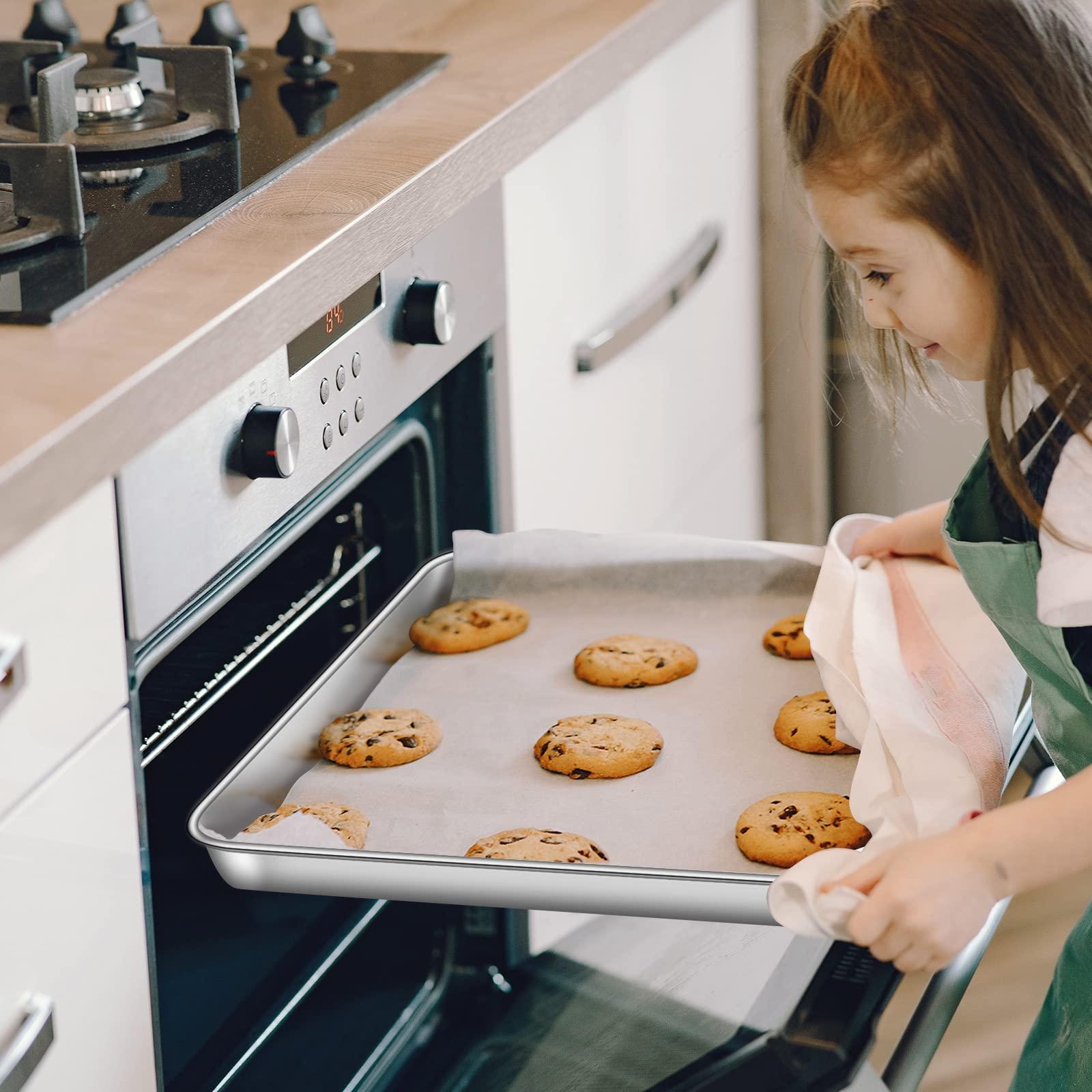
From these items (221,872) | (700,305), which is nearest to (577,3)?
(700,305)

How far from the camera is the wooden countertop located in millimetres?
664

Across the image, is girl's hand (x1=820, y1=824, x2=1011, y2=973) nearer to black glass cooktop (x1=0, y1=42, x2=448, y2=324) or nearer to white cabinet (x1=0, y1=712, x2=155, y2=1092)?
white cabinet (x1=0, y1=712, x2=155, y2=1092)

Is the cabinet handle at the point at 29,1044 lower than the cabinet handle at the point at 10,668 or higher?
lower

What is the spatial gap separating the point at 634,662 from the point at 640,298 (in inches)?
25.8

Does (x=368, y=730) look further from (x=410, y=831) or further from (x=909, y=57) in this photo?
(x=909, y=57)

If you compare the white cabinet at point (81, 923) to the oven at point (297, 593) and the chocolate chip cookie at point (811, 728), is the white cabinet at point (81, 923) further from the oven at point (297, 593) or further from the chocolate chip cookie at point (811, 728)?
the chocolate chip cookie at point (811, 728)

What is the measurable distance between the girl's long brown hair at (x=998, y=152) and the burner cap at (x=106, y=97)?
51cm

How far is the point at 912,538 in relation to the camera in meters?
1.05

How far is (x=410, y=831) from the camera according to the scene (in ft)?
2.88

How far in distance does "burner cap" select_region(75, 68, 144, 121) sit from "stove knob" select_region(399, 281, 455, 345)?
0.78 ft

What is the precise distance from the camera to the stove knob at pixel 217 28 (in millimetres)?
1234

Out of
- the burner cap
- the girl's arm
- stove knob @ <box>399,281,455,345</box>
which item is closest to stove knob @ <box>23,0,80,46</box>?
the burner cap

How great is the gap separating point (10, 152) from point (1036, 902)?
57.9 inches

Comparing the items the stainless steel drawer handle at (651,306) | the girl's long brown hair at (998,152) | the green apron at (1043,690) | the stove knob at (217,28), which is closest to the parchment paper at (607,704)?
the green apron at (1043,690)
